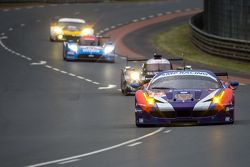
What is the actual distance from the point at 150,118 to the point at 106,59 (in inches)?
952

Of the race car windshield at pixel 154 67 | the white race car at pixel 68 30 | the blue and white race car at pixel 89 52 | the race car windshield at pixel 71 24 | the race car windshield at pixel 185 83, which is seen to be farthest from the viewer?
the race car windshield at pixel 71 24

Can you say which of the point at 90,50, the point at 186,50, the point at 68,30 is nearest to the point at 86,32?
the point at 68,30

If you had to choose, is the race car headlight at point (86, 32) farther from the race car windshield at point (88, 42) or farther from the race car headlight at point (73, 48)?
the race car headlight at point (73, 48)

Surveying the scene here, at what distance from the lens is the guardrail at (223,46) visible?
44.3 meters

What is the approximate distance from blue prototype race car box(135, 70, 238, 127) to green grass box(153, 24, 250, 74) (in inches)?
693

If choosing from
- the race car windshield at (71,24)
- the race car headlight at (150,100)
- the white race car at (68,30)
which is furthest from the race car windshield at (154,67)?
the race car windshield at (71,24)

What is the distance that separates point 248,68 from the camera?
42.5 m

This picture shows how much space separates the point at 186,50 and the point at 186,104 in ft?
102

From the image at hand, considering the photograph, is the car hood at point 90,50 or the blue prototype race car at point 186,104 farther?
the car hood at point 90,50

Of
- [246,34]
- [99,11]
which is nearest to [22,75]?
[246,34]

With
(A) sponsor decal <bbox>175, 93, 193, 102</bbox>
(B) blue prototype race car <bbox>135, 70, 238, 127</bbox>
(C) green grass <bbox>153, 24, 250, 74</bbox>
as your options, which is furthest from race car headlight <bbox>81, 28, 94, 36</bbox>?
(A) sponsor decal <bbox>175, 93, 193, 102</bbox>

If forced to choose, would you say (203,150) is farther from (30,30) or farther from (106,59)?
(30,30)

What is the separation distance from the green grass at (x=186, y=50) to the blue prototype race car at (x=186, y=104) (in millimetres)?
17606

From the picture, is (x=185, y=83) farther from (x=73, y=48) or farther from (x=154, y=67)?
(x=73, y=48)
